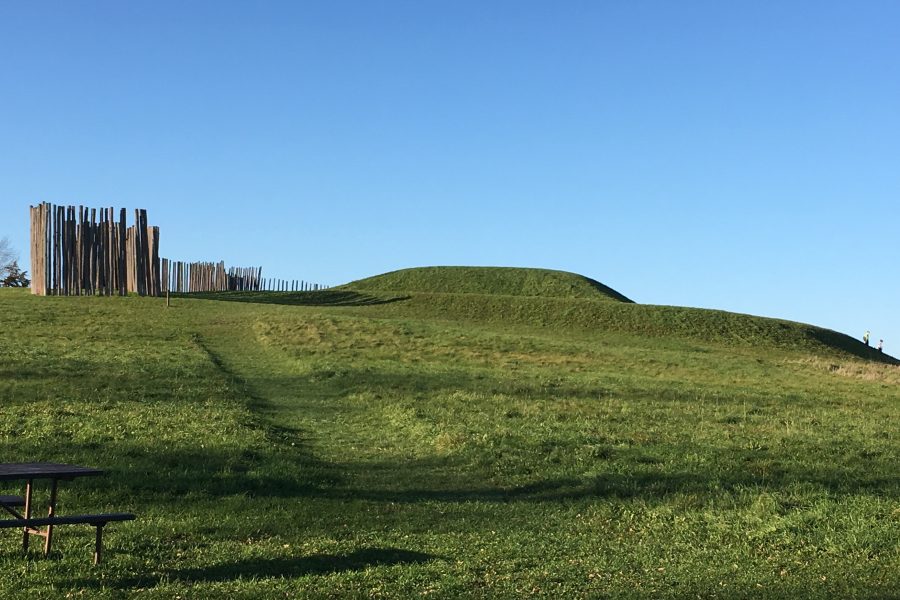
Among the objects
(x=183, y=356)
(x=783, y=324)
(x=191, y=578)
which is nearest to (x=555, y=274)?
(x=783, y=324)

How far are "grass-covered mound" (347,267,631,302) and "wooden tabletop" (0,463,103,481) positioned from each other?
6581 centimetres

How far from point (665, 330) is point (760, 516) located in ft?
134

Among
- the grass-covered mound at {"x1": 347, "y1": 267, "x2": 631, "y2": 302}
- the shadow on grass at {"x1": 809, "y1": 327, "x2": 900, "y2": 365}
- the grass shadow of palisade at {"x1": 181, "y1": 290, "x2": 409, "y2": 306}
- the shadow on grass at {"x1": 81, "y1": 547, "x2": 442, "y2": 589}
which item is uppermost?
the grass-covered mound at {"x1": 347, "y1": 267, "x2": 631, "y2": 302}

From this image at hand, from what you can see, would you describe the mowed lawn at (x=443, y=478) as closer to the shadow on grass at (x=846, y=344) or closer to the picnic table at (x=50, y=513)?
the picnic table at (x=50, y=513)

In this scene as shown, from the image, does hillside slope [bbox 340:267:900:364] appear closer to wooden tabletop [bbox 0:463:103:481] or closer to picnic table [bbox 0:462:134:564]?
picnic table [bbox 0:462:134:564]

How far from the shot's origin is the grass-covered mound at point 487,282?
76.6 m

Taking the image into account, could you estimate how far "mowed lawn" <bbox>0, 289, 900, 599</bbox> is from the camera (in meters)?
8.41

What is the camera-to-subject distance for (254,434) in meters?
16.2

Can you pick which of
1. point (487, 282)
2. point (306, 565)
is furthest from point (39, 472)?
point (487, 282)

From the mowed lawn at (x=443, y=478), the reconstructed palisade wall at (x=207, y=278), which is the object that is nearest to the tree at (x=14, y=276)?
the reconstructed palisade wall at (x=207, y=278)

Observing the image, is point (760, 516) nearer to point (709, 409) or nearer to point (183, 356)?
point (709, 409)

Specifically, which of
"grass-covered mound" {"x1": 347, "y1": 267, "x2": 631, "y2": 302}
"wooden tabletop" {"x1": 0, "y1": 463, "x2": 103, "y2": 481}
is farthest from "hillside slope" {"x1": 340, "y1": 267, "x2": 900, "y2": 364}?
"wooden tabletop" {"x1": 0, "y1": 463, "x2": 103, "y2": 481}

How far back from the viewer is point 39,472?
7.91 m

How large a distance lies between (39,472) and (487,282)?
7217cm
